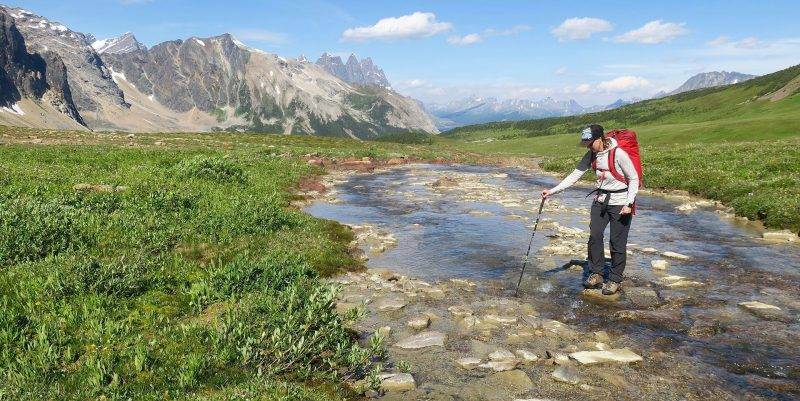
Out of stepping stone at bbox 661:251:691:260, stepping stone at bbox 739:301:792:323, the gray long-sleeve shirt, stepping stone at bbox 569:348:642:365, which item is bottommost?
stepping stone at bbox 569:348:642:365

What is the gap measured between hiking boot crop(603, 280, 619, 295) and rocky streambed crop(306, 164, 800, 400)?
0.19 meters

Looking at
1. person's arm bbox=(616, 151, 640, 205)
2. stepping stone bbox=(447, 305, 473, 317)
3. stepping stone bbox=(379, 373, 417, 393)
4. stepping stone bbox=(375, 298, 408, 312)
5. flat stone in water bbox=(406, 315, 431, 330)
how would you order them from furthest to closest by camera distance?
1. person's arm bbox=(616, 151, 640, 205)
2. stepping stone bbox=(375, 298, 408, 312)
3. stepping stone bbox=(447, 305, 473, 317)
4. flat stone in water bbox=(406, 315, 431, 330)
5. stepping stone bbox=(379, 373, 417, 393)

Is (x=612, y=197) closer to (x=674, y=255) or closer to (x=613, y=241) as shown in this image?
(x=613, y=241)

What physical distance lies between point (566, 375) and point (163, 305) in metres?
6.85

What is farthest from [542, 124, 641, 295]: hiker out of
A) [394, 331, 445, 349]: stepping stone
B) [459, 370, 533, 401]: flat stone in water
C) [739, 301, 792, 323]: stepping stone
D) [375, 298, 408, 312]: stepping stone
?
[459, 370, 533, 401]: flat stone in water

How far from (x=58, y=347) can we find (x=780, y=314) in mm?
12681

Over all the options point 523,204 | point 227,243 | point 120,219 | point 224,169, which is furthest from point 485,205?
point 120,219

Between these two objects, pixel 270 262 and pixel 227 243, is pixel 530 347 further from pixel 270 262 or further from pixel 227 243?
pixel 227 243

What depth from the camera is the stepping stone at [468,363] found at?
7601 mm

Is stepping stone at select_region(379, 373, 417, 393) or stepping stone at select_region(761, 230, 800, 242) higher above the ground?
stepping stone at select_region(761, 230, 800, 242)

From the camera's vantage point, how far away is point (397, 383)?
23.0ft

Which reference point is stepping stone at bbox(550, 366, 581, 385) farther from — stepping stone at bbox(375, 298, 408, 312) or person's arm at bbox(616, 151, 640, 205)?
person's arm at bbox(616, 151, 640, 205)

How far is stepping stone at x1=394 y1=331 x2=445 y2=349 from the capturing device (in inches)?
329

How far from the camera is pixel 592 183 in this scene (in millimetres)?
37594
